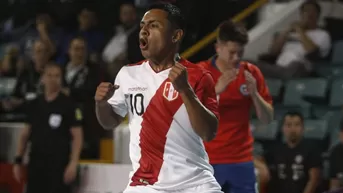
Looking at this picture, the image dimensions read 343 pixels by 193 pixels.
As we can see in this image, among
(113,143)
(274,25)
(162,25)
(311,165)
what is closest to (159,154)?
(162,25)

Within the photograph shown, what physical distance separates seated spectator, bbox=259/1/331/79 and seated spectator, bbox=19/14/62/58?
2992 mm

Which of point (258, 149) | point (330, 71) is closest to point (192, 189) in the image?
point (258, 149)

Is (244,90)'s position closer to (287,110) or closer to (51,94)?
(51,94)

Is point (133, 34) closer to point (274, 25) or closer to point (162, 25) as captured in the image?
point (274, 25)

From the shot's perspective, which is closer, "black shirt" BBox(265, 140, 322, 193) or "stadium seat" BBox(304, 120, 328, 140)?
"black shirt" BBox(265, 140, 322, 193)

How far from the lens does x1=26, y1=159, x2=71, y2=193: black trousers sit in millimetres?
Result: 8523

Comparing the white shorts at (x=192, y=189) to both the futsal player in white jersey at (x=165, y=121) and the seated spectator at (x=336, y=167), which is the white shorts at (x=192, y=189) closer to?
the futsal player in white jersey at (x=165, y=121)

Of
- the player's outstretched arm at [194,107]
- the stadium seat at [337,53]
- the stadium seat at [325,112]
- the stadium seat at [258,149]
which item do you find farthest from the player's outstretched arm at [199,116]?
the stadium seat at [337,53]

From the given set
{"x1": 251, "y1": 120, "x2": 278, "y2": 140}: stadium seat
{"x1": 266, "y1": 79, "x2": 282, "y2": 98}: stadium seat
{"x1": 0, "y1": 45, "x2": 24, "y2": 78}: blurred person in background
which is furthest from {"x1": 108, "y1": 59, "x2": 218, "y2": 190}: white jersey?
{"x1": 0, "y1": 45, "x2": 24, "y2": 78}: blurred person in background

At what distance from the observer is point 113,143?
31.2 feet

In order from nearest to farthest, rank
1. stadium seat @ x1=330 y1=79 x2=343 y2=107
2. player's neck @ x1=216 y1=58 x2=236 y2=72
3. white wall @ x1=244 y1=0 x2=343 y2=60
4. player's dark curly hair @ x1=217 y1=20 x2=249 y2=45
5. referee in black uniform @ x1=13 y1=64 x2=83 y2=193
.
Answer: player's dark curly hair @ x1=217 y1=20 x2=249 y2=45 → player's neck @ x1=216 y1=58 x2=236 y2=72 → referee in black uniform @ x1=13 y1=64 x2=83 y2=193 → stadium seat @ x1=330 y1=79 x2=343 y2=107 → white wall @ x1=244 y1=0 x2=343 y2=60

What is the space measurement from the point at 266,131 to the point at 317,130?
63 cm

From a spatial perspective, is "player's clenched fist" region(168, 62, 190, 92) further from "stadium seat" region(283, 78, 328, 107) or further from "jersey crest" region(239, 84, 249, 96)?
"stadium seat" region(283, 78, 328, 107)

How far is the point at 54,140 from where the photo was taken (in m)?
8.55
